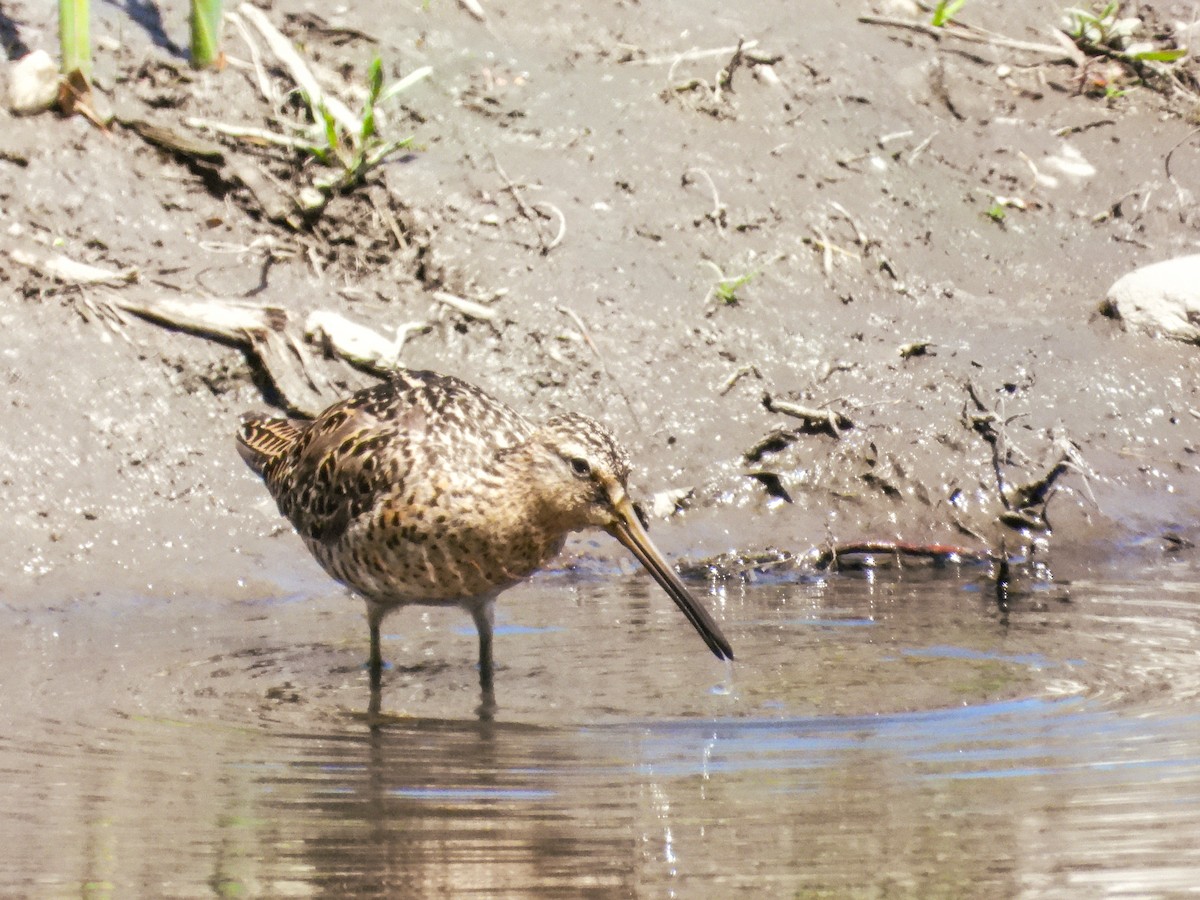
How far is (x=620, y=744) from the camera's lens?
4.80 m

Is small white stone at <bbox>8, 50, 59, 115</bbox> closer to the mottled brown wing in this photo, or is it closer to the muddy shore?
the muddy shore

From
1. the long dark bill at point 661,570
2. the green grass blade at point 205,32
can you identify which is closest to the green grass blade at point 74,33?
the green grass blade at point 205,32

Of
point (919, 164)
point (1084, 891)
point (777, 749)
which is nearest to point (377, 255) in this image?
point (919, 164)

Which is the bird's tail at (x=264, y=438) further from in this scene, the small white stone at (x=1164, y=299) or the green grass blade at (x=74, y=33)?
the small white stone at (x=1164, y=299)

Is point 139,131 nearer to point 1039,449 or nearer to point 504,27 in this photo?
point 504,27

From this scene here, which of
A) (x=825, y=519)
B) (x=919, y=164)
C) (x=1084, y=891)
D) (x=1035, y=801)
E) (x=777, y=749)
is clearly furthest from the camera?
(x=919, y=164)

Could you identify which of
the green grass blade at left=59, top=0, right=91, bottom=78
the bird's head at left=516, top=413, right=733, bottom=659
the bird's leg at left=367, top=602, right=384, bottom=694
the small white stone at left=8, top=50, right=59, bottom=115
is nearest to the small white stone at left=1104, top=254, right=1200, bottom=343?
the bird's head at left=516, top=413, right=733, bottom=659

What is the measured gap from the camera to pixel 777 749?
4.71 m

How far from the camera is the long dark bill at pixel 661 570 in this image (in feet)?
17.2

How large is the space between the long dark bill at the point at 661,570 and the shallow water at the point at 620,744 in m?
0.19

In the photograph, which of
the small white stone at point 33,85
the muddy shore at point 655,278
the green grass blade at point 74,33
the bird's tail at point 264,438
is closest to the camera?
the bird's tail at point 264,438

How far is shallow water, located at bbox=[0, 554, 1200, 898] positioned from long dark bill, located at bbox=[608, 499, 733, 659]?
0.19 m

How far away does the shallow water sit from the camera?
3.71 meters

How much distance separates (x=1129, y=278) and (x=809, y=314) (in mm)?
1475
